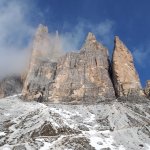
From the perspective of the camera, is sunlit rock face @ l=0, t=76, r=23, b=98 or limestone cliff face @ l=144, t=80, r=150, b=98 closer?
limestone cliff face @ l=144, t=80, r=150, b=98

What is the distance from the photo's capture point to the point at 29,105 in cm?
12419

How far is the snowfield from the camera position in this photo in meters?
90.5

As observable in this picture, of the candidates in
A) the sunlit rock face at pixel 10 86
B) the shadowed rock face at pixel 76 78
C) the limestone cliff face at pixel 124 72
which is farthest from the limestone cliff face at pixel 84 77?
the sunlit rock face at pixel 10 86

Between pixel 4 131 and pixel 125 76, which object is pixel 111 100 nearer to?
pixel 125 76

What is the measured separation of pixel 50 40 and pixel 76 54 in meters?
40.3

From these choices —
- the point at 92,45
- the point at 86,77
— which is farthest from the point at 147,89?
the point at 92,45

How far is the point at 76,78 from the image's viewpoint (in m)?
134

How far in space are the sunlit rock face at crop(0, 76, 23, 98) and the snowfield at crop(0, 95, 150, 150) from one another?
42.6 meters

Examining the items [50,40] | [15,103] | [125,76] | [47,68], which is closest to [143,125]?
[125,76]

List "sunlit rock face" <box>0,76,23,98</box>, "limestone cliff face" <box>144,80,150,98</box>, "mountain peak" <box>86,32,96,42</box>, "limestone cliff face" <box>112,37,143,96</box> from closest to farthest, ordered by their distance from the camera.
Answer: "limestone cliff face" <box>144,80,150,98</box>, "limestone cliff face" <box>112,37,143,96</box>, "mountain peak" <box>86,32,96,42</box>, "sunlit rock face" <box>0,76,23,98</box>

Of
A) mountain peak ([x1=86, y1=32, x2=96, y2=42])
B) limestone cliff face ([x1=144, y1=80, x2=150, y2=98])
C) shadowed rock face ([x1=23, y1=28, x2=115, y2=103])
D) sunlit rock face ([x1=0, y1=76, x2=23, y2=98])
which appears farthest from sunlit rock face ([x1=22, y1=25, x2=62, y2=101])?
limestone cliff face ([x1=144, y1=80, x2=150, y2=98])

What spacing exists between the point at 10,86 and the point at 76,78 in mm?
42771

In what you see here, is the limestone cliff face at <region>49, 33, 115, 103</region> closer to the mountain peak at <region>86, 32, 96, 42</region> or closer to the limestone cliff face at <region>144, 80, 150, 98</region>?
the mountain peak at <region>86, 32, 96, 42</region>

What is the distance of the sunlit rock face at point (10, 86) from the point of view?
538 feet
